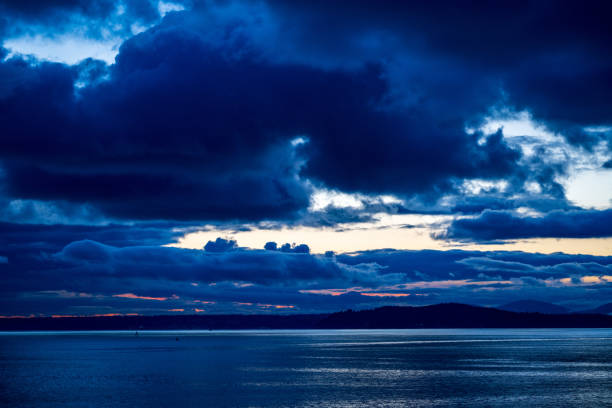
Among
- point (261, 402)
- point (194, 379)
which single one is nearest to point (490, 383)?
point (261, 402)

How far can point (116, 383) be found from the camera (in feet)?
381

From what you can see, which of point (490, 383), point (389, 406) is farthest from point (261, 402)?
point (490, 383)

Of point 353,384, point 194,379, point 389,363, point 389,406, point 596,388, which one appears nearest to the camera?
point 389,406

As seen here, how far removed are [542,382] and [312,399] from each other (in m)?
44.1

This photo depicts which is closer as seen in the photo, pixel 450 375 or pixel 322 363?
pixel 450 375

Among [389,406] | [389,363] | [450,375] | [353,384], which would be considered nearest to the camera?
[389,406]

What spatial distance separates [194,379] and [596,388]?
6784 cm

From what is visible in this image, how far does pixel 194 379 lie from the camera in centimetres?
12006

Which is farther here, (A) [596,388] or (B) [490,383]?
(B) [490,383]

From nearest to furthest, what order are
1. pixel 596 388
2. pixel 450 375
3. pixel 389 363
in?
pixel 596 388, pixel 450 375, pixel 389 363

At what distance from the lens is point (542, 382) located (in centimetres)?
11206

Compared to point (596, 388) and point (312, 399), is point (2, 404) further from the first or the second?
point (596, 388)

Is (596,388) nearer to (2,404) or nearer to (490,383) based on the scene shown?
(490,383)

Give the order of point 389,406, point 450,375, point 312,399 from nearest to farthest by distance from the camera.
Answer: point 389,406
point 312,399
point 450,375
